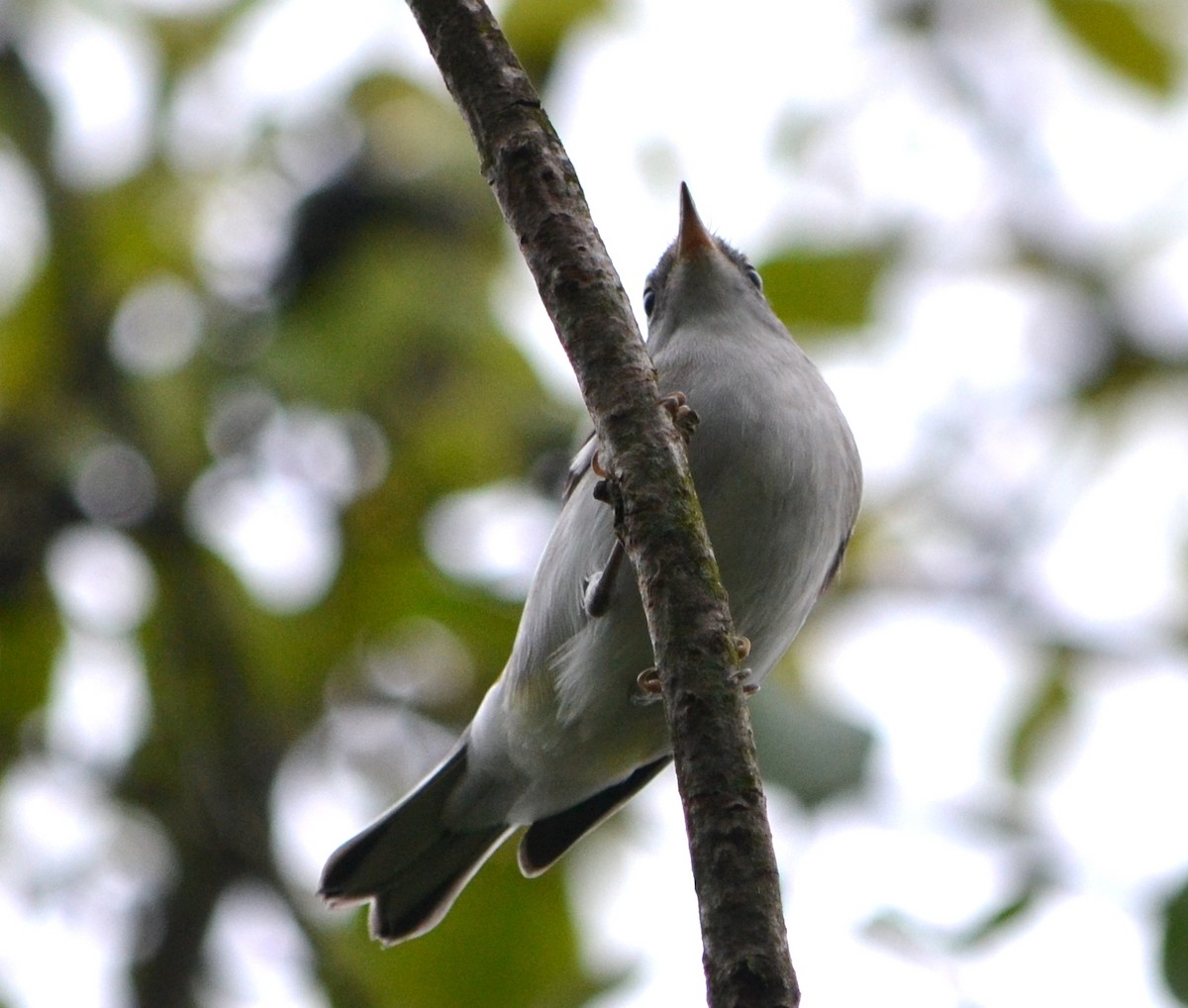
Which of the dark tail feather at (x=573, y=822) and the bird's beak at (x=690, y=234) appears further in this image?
the bird's beak at (x=690, y=234)

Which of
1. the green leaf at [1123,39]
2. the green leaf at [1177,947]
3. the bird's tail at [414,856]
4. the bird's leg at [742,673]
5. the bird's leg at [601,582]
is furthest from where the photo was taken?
the green leaf at [1123,39]

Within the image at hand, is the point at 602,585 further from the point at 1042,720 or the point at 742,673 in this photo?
the point at 1042,720

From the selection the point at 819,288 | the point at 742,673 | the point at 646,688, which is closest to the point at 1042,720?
the point at 819,288

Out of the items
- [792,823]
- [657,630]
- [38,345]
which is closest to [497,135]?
[657,630]

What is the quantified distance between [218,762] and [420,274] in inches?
69.0

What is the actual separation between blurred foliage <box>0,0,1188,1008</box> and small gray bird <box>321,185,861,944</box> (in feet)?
1.06

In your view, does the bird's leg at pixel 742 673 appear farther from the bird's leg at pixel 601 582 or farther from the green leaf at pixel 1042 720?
the green leaf at pixel 1042 720

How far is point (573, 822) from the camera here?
4.27 meters

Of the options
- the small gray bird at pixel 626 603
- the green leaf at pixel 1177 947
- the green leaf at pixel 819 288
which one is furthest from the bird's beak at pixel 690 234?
the green leaf at pixel 1177 947

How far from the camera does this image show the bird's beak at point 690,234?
4.48 meters

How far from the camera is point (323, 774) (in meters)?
5.22

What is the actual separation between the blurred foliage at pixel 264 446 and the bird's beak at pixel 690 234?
417mm

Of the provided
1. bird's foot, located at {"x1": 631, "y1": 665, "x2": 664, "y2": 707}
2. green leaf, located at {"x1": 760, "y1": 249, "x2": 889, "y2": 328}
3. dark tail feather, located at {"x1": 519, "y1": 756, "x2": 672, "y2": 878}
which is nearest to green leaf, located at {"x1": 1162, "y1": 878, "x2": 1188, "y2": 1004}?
bird's foot, located at {"x1": 631, "y1": 665, "x2": 664, "y2": 707}

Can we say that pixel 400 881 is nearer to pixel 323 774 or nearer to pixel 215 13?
pixel 323 774
